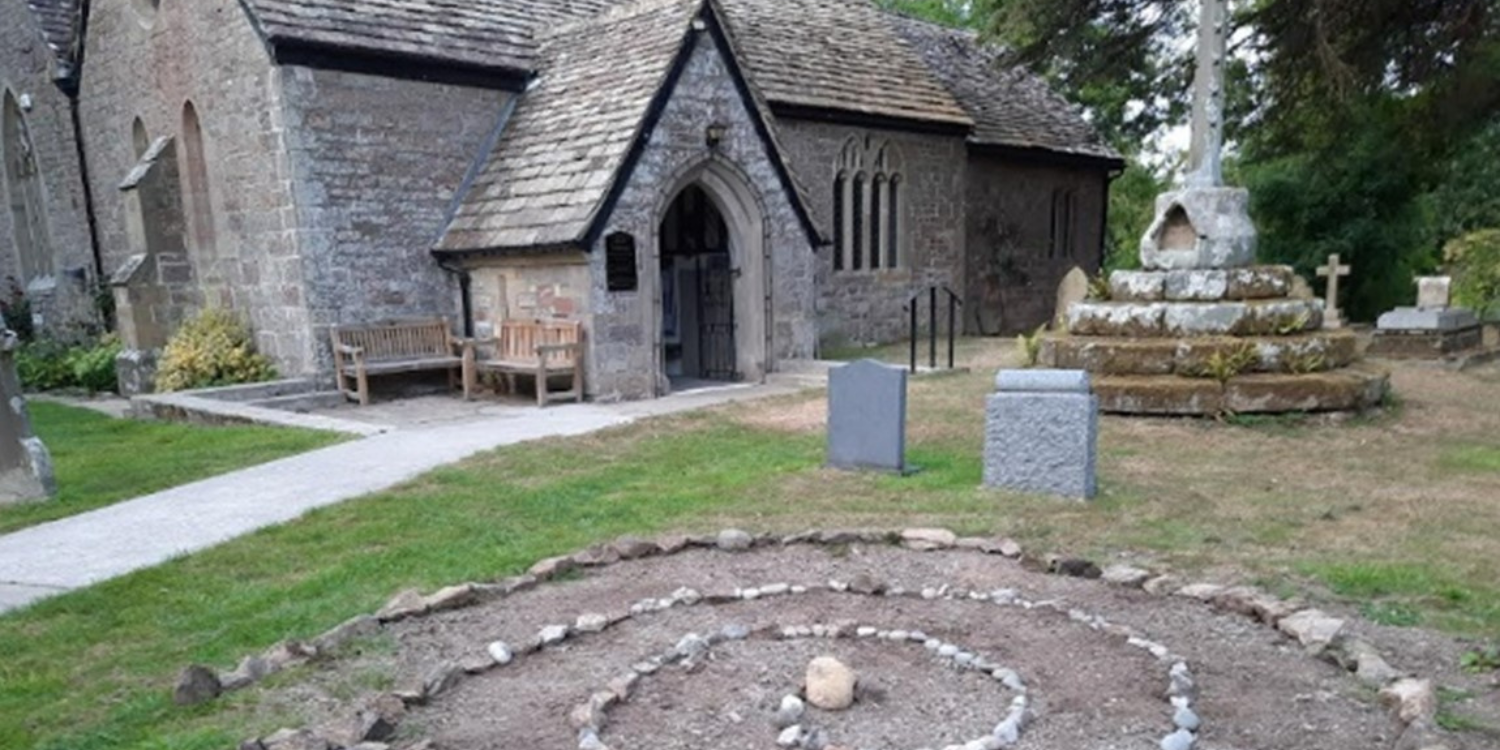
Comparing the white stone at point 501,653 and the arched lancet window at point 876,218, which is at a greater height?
the arched lancet window at point 876,218

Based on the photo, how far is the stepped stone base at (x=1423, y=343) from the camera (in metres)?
14.6

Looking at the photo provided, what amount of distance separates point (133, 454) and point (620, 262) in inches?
224

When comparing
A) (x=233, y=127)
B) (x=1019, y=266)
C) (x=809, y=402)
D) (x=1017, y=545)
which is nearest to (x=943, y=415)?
(x=809, y=402)

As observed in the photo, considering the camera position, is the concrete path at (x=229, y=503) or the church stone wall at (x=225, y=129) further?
the church stone wall at (x=225, y=129)

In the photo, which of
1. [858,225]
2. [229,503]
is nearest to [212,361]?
[229,503]

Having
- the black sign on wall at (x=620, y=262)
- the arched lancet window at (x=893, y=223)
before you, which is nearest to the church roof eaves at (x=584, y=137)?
the black sign on wall at (x=620, y=262)

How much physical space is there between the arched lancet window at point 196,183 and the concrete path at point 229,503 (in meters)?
6.57

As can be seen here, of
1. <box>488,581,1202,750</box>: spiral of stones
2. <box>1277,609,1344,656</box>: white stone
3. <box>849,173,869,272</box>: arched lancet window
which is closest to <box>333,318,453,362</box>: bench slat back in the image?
<box>849,173,869,272</box>: arched lancet window

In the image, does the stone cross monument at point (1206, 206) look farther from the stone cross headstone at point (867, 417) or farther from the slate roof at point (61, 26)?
→ the slate roof at point (61, 26)

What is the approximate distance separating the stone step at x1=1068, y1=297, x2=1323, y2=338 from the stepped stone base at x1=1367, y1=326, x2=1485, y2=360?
6.16m

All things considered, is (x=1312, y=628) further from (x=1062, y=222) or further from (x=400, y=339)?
(x=1062, y=222)

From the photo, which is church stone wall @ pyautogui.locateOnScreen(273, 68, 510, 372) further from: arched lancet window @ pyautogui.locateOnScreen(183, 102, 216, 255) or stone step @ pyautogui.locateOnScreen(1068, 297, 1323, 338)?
stone step @ pyautogui.locateOnScreen(1068, 297, 1323, 338)

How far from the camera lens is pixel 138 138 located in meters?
16.2

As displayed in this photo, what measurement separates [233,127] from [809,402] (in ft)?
28.6
